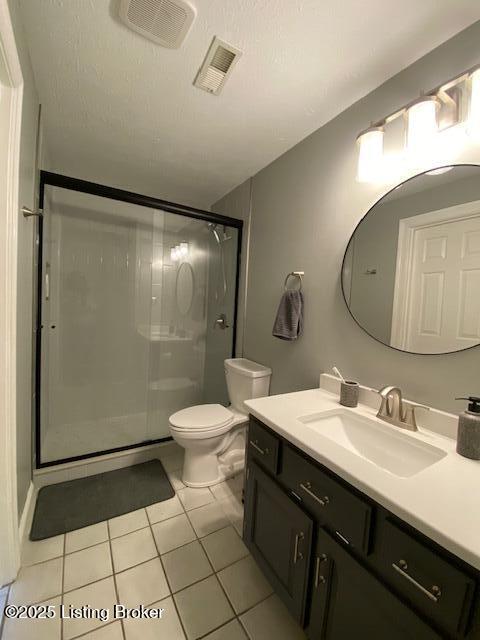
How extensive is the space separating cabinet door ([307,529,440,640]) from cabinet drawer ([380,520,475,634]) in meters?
0.04

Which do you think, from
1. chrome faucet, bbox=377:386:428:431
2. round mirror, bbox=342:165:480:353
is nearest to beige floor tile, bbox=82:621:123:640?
chrome faucet, bbox=377:386:428:431

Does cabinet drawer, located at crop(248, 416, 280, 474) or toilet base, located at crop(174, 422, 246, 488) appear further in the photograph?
toilet base, located at crop(174, 422, 246, 488)

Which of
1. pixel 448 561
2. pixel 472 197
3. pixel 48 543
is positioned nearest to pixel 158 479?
pixel 48 543

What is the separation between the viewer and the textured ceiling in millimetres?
964

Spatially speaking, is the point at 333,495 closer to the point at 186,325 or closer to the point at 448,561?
the point at 448,561

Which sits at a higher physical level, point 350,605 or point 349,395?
point 349,395

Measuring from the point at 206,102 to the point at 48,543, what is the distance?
2404 mm

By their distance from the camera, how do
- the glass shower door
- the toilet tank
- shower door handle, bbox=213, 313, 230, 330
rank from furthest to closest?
shower door handle, bbox=213, 313, 230, 330 < the glass shower door < the toilet tank

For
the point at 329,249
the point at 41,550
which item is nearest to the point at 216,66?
the point at 329,249

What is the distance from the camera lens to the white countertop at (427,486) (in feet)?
1.80

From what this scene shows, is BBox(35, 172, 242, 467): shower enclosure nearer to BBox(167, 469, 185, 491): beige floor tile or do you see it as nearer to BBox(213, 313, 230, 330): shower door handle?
BBox(213, 313, 230, 330): shower door handle

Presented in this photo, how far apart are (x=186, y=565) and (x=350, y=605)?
0.84 m

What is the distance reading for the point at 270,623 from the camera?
1.04 metres

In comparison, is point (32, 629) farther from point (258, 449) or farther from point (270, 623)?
point (258, 449)
